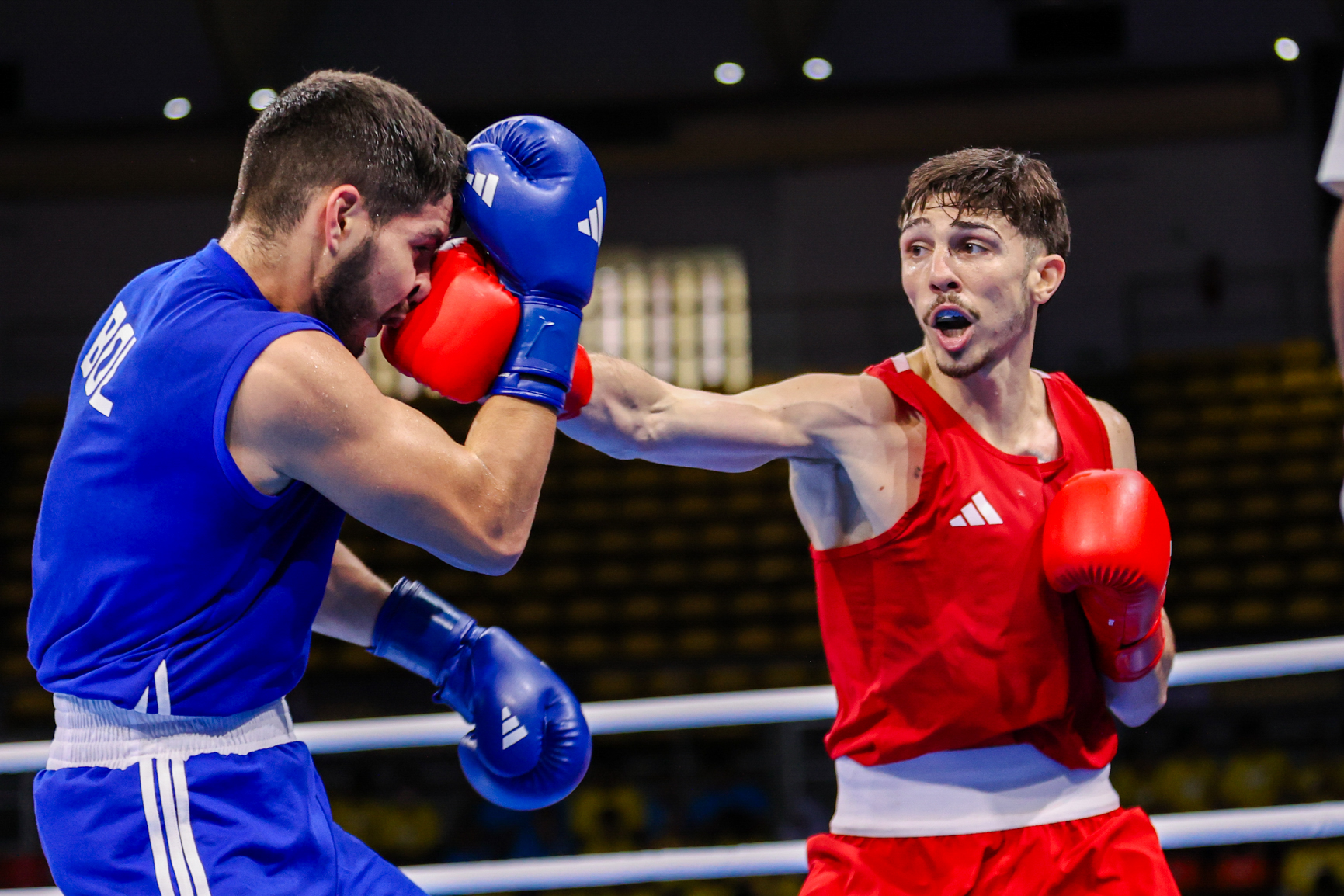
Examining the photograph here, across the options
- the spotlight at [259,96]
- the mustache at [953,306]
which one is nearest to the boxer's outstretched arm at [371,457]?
the mustache at [953,306]

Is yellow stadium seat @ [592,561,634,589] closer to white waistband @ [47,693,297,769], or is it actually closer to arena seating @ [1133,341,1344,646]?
arena seating @ [1133,341,1344,646]

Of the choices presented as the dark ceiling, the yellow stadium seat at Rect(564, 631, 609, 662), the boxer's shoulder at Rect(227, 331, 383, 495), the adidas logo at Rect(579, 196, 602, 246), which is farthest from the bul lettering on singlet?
the dark ceiling

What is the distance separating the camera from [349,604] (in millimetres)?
1932

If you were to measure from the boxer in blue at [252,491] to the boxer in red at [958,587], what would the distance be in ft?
1.59

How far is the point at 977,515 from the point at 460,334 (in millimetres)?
904

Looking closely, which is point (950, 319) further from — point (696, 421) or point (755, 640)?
point (755, 640)

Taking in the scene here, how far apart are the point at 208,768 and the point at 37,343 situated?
456 inches

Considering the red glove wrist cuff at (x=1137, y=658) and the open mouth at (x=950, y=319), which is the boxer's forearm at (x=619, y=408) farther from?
the red glove wrist cuff at (x=1137, y=658)

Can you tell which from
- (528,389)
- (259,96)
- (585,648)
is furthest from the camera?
(259,96)

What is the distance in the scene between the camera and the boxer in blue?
1.48 metres

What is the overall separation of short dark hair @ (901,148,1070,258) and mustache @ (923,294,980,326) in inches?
6.3

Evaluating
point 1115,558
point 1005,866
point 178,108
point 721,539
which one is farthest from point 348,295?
point 178,108

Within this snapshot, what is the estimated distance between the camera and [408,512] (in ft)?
5.03

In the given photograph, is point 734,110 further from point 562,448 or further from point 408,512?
point 408,512
